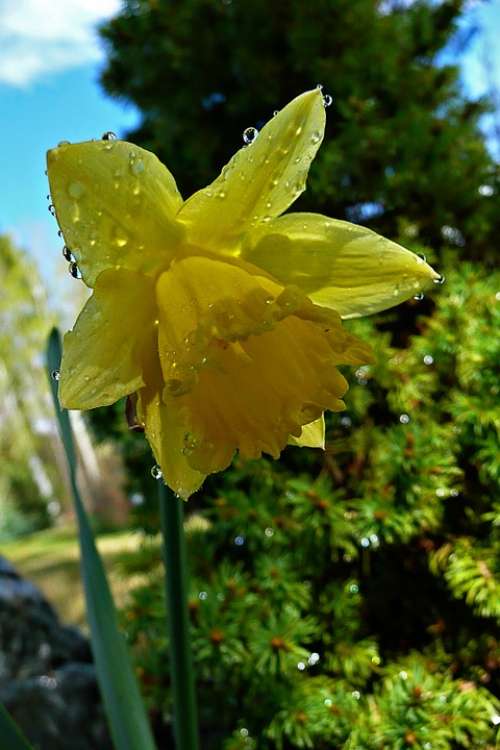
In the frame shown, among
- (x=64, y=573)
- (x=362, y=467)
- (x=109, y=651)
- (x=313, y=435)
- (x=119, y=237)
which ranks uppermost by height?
(x=119, y=237)

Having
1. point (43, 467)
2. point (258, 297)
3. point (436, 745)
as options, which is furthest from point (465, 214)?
point (43, 467)

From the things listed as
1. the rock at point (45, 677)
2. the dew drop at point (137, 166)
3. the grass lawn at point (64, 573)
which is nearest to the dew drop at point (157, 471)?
the dew drop at point (137, 166)

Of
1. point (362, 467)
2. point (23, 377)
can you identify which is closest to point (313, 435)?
point (362, 467)

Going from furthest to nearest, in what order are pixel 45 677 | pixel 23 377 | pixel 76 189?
pixel 23 377
pixel 45 677
pixel 76 189

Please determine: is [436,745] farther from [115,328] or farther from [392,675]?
[115,328]

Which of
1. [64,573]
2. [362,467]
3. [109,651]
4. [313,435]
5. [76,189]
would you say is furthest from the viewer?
[64,573]

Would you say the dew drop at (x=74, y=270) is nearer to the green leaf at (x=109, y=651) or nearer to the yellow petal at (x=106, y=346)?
the yellow petal at (x=106, y=346)

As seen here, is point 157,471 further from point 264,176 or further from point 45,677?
point 45,677

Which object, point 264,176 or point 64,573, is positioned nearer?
point 264,176
